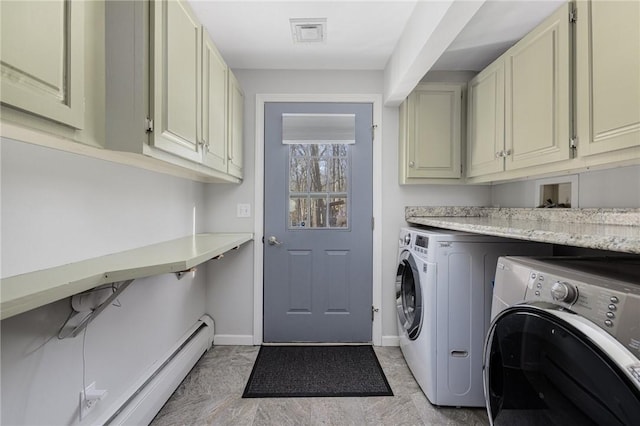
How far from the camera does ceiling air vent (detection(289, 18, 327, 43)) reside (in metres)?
1.85

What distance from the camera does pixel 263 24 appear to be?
189 cm

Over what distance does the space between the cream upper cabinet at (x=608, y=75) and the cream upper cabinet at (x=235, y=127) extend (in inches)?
75.8

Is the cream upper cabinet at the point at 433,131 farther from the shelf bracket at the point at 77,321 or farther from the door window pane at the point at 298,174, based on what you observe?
the shelf bracket at the point at 77,321

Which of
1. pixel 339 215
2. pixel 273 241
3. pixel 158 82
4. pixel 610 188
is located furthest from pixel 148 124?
pixel 610 188

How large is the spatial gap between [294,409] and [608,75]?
218 cm

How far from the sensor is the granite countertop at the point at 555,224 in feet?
2.75

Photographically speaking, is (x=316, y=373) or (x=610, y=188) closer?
(x=610, y=188)

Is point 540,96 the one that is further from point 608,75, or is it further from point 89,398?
point 89,398

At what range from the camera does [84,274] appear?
0.93 m

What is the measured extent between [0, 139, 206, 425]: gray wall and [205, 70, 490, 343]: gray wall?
0.70m

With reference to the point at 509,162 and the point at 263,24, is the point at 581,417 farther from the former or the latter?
the point at 263,24

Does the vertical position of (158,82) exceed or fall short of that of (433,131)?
it falls short

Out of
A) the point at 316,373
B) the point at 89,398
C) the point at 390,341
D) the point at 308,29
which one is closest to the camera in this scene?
the point at 89,398

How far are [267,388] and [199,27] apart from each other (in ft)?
6.90
